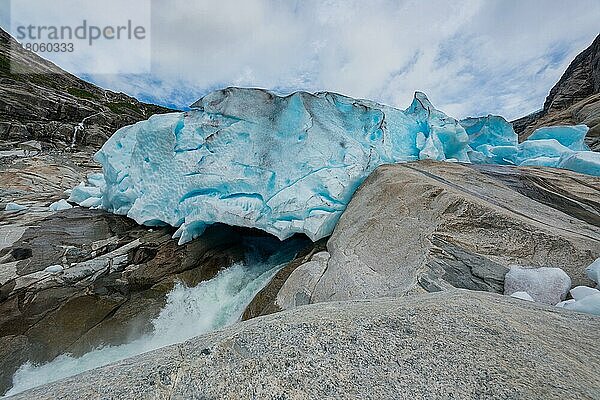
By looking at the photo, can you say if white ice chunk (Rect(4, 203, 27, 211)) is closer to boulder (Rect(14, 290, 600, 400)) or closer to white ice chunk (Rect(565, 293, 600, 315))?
boulder (Rect(14, 290, 600, 400))

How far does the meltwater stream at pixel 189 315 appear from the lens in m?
3.96

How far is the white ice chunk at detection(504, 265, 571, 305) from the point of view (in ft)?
9.64

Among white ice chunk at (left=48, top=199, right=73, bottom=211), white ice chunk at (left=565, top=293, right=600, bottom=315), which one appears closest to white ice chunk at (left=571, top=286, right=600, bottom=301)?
white ice chunk at (left=565, top=293, right=600, bottom=315)

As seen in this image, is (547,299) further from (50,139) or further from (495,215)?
(50,139)

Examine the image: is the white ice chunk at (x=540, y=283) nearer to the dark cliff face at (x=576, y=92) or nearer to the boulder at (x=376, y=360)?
the boulder at (x=376, y=360)

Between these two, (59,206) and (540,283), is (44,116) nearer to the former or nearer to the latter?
(59,206)

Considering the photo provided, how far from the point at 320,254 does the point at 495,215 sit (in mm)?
2519

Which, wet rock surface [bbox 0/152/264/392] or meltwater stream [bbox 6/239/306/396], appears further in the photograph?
wet rock surface [bbox 0/152/264/392]

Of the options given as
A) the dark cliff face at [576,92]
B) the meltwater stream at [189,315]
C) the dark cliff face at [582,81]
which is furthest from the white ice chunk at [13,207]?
the dark cliff face at [582,81]

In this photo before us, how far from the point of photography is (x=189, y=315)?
5148 mm

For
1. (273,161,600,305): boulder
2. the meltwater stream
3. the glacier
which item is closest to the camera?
(273,161,600,305): boulder

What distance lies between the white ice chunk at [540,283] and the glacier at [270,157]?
10.3 ft

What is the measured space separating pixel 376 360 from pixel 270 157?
597 centimetres

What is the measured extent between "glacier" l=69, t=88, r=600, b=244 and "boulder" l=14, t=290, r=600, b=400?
403 centimetres
